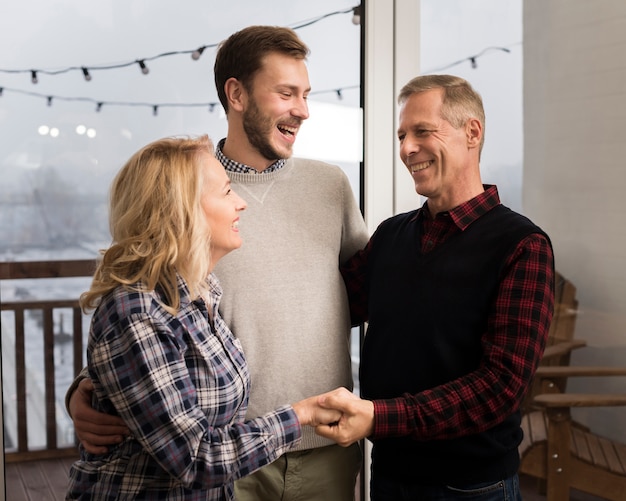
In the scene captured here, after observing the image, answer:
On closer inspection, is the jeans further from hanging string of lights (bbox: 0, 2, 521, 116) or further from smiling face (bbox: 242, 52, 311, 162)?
hanging string of lights (bbox: 0, 2, 521, 116)

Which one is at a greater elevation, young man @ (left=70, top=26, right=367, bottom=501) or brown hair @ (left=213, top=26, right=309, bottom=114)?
brown hair @ (left=213, top=26, right=309, bottom=114)

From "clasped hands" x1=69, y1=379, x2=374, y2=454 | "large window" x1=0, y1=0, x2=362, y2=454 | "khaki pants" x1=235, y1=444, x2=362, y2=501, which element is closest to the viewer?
"clasped hands" x1=69, y1=379, x2=374, y2=454

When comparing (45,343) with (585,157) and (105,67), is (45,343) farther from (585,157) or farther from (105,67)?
(585,157)

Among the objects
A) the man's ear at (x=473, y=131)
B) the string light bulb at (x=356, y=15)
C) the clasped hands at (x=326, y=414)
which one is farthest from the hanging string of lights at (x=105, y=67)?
the clasped hands at (x=326, y=414)

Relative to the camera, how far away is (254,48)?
2.13 m

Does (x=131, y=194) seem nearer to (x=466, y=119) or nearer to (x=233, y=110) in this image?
(x=233, y=110)

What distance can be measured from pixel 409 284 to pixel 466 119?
48cm

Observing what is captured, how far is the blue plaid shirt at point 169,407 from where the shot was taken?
1504 mm

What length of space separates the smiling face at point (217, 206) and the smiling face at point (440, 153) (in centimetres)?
58

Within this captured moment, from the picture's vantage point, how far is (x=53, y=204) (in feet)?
7.98

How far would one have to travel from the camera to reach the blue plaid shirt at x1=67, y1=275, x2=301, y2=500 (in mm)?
1504

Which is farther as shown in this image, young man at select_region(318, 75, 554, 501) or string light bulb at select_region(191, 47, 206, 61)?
string light bulb at select_region(191, 47, 206, 61)

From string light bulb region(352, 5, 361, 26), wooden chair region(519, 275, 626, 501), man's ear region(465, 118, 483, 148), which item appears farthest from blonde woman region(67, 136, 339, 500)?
wooden chair region(519, 275, 626, 501)


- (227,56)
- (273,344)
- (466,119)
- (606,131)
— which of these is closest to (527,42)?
(606,131)
